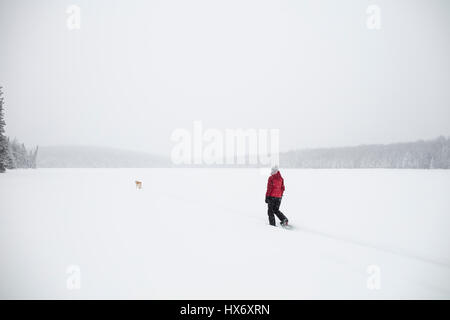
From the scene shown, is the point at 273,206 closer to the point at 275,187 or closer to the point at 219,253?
the point at 275,187

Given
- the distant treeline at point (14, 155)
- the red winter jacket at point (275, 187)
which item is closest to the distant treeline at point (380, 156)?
the red winter jacket at point (275, 187)

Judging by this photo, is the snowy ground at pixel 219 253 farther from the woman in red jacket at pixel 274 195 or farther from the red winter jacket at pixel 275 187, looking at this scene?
the red winter jacket at pixel 275 187

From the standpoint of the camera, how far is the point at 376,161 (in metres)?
77.0

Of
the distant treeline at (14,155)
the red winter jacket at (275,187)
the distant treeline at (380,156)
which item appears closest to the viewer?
the red winter jacket at (275,187)

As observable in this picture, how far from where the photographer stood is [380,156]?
79.1 metres

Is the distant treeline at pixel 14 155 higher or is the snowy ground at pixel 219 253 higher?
the distant treeline at pixel 14 155

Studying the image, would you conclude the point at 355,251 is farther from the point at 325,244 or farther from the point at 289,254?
the point at 289,254

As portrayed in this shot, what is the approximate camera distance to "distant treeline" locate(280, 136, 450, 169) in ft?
189

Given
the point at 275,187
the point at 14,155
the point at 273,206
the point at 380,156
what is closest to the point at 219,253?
the point at 273,206

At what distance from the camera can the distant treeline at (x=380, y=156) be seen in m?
57.7

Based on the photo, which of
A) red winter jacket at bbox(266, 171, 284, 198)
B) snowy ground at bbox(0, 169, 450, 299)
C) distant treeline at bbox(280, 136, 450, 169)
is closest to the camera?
snowy ground at bbox(0, 169, 450, 299)

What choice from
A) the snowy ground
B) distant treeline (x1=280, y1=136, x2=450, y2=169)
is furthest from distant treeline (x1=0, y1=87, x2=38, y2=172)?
distant treeline (x1=280, y1=136, x2=450, y2=169)

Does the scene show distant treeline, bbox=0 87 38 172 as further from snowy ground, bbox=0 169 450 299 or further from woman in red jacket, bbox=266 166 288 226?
woman in red jacket, bbox=266 166 288 226

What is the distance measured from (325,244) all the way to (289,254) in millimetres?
1366
